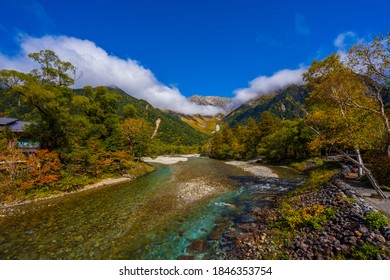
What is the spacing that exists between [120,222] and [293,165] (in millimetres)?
43031

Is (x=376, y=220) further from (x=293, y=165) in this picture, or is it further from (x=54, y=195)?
(x=293, y=165)

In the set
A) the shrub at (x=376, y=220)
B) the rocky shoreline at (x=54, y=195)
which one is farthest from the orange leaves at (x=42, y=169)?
the shrub at (x=376, y=220)

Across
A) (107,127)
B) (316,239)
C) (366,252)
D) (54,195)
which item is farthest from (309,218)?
(107,127)

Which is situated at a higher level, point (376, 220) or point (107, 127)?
point (107, 127)

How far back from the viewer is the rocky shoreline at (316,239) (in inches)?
298

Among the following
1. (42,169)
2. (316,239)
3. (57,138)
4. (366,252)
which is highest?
(57,138)

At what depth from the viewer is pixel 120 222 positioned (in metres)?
14.2

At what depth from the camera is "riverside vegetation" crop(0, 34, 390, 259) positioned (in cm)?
900

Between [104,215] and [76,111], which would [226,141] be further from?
[104,215]

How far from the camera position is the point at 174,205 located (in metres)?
17.9

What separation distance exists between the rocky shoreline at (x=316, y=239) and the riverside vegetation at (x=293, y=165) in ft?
0.15

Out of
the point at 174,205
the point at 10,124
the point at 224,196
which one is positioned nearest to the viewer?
the point at 174,205
